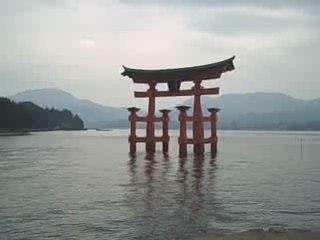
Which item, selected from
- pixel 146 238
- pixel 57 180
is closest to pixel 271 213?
pixel 146 238

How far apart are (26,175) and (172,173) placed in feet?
23.0

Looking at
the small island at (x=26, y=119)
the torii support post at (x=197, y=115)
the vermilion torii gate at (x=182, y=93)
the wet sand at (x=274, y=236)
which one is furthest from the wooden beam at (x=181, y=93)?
the small island at (x=26, y=119)

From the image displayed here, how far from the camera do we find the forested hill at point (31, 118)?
96938mm

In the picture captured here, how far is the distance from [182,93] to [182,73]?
5.49ft

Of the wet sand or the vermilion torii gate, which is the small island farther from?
the wet sand

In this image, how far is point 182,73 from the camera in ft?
110

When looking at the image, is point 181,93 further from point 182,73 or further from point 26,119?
point 26,119

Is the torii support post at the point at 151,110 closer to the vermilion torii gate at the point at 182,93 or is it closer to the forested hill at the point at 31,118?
the vermilion torii gate at the point at 182,93

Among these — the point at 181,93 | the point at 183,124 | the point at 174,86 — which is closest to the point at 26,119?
the point at 174,86

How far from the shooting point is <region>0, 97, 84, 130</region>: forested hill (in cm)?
9694

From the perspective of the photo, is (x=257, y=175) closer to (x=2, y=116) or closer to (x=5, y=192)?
(x=5, y=192)

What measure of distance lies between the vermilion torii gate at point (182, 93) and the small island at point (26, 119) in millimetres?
62426

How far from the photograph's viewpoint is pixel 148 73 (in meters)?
35.0

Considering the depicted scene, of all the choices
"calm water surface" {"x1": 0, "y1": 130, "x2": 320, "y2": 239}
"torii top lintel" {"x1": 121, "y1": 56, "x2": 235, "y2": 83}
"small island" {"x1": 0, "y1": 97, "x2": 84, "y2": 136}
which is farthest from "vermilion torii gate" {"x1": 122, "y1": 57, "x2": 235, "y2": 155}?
"small island" {"x1": 0, "y1": 97, "x2": 84, "y2": 136}
